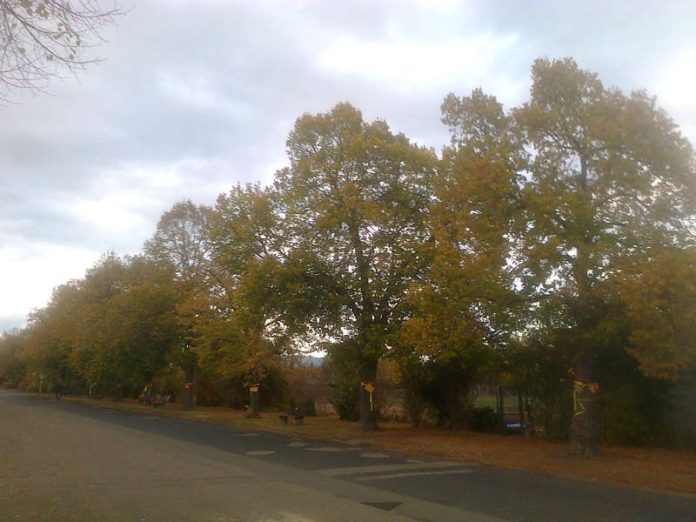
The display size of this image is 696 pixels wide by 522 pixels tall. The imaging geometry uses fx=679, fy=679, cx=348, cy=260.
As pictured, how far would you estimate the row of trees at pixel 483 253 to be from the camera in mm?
15930

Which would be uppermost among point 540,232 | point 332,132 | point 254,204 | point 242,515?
point 332,132

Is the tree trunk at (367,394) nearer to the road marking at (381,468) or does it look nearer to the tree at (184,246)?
the road marking at (381,468)

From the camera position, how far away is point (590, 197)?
16750 millimetres

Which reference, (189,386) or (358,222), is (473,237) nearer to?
(358,222)

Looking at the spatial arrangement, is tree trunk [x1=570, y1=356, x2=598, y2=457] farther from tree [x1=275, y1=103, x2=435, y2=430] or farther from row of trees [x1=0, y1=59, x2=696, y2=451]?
tree [x1=275, y1=103, x2=435, y2=430]

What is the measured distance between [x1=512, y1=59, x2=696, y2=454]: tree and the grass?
3.90 ft

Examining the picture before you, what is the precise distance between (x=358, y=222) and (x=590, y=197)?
9.65 meters

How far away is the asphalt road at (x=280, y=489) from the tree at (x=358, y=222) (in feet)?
22.1

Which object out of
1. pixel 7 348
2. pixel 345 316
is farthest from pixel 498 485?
pixel 7 348

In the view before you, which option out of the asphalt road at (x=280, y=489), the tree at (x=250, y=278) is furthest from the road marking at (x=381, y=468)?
the tree at (x=250, y=278)

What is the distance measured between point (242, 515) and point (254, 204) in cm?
1729

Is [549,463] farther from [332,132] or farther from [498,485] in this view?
[332,132]

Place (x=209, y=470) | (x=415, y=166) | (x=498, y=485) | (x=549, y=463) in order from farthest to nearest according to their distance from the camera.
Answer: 1. (x=415, y=166)
2. (x=549, y=463)
3. (x=209, y=470)
4. (x=498, y=485)

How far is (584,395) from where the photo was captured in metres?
17.3
